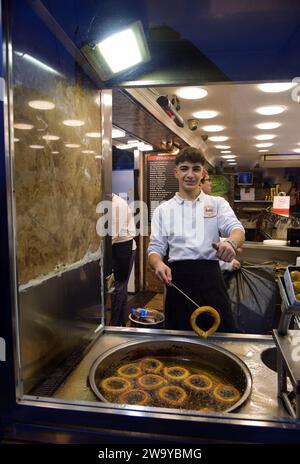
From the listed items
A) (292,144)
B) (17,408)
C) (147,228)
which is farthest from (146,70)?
(292,144)

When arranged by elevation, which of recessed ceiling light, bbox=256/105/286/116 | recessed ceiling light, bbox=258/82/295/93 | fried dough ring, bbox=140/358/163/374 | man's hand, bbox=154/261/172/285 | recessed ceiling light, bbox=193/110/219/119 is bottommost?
fried dough ring, bbox=140/358/163/374

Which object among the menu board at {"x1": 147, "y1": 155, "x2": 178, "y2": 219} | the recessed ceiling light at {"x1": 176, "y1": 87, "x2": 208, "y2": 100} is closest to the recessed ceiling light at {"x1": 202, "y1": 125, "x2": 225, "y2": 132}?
the menu board at {"x1": 147, "y1": 155, "x2": 178, "y2": 219}

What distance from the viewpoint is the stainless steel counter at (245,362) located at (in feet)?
3.68

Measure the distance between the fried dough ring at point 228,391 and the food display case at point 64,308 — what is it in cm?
5

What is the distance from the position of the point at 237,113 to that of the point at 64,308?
413 centimetres

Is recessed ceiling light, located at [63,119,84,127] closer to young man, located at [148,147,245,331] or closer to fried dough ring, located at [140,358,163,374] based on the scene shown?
young man, located at [148,147,245,331]

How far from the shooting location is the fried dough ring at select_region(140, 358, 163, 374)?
4.99 ft

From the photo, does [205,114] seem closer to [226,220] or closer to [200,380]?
[226,220]

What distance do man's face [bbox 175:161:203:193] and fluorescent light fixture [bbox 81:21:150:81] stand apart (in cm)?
93

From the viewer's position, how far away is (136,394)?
1311 mm

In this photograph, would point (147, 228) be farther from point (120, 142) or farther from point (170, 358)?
point (170, 358)

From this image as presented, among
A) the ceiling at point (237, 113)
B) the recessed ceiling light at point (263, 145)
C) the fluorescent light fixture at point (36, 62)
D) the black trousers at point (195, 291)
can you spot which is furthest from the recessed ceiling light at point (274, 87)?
the recessed ceiling light at point (263, 145)

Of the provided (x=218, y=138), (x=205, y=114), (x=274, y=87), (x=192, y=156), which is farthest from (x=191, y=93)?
(x=218, y=138)

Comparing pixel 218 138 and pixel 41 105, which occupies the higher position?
pixel 218 138
